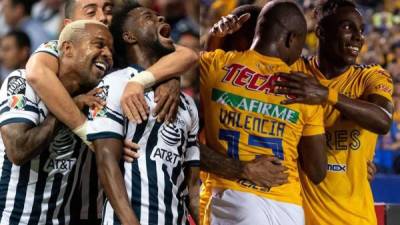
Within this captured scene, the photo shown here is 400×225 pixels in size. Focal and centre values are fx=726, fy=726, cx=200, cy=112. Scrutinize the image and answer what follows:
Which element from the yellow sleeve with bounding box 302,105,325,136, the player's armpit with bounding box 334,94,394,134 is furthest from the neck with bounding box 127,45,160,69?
the player's armpit with bounding box 334,94,394,134

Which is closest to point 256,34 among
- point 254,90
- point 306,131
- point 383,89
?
point 254,90

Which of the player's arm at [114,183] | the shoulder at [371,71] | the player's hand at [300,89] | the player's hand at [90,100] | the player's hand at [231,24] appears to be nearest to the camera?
the player's arm at [114,183]

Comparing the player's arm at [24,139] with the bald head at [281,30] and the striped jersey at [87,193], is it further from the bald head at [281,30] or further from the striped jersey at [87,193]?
the bald head at [281,30]

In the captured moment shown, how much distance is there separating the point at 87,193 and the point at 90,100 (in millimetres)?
433

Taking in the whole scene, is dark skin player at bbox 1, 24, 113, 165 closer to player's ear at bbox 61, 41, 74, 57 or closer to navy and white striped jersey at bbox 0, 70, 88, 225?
player's ear at bbox 61, 41, 74, 57

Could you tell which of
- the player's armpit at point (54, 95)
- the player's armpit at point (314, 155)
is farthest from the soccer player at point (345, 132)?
the player's armpit at point (54, 95)

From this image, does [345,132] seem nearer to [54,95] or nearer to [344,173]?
[344,173]

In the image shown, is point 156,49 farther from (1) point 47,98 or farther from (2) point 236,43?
(2) point 236,43

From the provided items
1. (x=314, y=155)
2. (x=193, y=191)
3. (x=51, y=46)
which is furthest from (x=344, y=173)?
(x=51, y=46)

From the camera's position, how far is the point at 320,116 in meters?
2.62

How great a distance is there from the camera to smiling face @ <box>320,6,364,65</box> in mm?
2826

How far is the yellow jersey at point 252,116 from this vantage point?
2.55 metres

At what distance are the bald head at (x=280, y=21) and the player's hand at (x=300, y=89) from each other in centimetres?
15

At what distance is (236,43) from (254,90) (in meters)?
0.43
